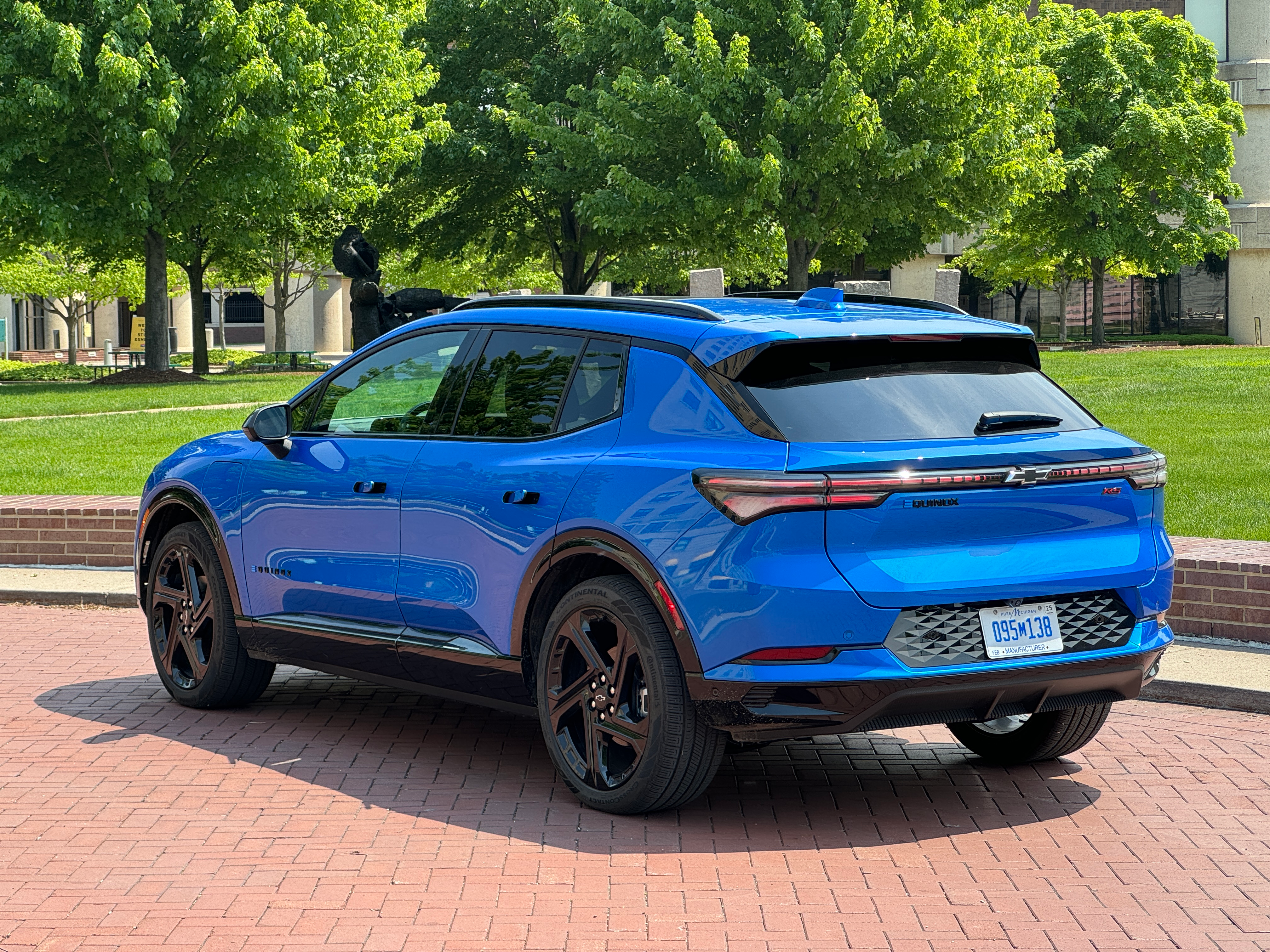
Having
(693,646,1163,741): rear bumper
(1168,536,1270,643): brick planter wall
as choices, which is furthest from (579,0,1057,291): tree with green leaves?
(693,646,1163,741): rear bumper

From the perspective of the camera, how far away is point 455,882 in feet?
16.6

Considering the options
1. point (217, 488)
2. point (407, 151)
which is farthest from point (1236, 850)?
point (407, 151)

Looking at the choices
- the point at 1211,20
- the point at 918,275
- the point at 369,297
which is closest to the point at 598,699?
the point at 369,297

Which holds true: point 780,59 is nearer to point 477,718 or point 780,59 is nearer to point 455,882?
point 477,718

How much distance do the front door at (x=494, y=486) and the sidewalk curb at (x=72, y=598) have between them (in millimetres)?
4723

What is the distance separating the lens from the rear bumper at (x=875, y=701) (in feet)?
17.1

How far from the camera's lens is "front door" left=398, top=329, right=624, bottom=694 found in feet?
19.5

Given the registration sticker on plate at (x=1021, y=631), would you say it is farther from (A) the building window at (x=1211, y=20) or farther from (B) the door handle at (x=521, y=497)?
A: (A) the building window at (x=1211, y=20)

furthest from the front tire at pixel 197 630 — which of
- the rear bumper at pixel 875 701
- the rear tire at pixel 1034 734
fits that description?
the rear tire at pixel 1034 734

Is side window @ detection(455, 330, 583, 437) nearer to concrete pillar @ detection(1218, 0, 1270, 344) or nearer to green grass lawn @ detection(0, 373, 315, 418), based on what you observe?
green grass lawn @ detection(0, 373, 315, 418)

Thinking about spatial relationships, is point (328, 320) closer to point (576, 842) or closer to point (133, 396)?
point (133, 396)

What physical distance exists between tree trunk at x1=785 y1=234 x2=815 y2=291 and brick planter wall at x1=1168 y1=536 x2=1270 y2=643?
26764 millimetres

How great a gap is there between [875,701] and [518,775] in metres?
1.79

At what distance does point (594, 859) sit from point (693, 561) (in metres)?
1.02
